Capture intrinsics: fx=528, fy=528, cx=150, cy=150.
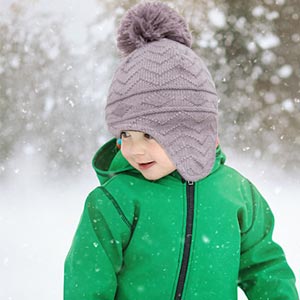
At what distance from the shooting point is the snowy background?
3963 mm

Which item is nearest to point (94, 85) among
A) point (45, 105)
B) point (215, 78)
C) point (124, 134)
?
point (45, 105)

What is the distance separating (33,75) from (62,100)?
0.29m

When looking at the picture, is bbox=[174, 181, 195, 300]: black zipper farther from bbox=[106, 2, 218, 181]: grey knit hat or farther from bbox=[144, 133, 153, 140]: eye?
bbox=[144, 133, 153, 140]: eye

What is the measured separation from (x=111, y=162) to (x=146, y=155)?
0.65 feet

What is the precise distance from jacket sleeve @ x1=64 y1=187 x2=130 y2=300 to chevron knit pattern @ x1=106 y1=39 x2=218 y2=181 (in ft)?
0.69

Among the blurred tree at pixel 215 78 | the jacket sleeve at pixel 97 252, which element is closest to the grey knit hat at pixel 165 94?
the jacket sleeve at pixel 97 252

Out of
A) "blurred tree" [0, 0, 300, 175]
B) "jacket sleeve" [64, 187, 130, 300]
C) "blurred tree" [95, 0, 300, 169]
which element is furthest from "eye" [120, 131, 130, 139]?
"blurred tree" [95, 0, 300, 169]

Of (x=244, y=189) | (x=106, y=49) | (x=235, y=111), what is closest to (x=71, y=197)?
(x=106, y=49)

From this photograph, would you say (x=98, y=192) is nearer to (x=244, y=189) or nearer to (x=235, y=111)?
(x=244, y=189)

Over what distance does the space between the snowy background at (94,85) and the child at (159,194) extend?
2434 millimetres

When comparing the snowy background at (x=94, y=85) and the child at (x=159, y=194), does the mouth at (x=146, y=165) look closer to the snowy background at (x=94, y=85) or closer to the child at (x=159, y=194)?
the child at (x=159, y=194)

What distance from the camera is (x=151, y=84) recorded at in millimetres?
1360

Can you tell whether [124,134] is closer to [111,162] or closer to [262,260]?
[111,162]

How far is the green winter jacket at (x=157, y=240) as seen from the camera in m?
1.39
